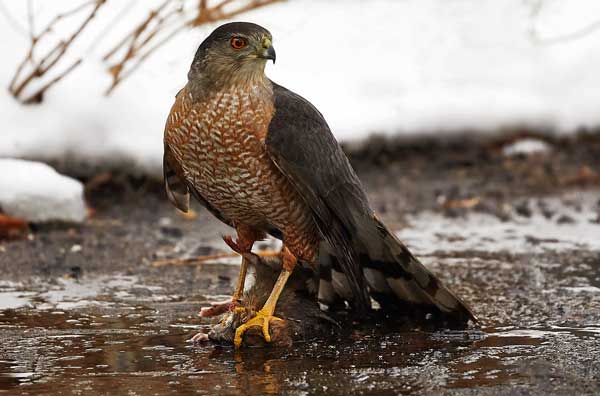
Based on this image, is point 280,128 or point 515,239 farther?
point 515,239

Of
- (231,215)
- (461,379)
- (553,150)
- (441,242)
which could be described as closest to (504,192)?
Answer: (553,150)

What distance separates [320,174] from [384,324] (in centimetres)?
71

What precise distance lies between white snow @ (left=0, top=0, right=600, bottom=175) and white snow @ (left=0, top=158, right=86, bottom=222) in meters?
0.36

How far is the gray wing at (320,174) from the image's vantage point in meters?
4.38

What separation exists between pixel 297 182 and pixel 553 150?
4868mm

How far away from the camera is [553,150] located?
29.1ft

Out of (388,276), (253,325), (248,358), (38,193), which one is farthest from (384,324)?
(38,193)

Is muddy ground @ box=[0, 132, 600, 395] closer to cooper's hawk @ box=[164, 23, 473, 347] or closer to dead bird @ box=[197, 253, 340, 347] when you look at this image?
dead bird @ box=[197, 253, 340, 347]

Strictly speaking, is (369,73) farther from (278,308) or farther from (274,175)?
(274,175)

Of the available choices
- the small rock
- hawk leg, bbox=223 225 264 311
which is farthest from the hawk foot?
the small rock

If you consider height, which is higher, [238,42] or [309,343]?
[238,42]

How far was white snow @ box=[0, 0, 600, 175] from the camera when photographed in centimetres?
751

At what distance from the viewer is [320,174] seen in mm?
4457

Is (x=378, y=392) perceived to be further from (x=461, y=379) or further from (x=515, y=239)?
(x=515, y=239)
